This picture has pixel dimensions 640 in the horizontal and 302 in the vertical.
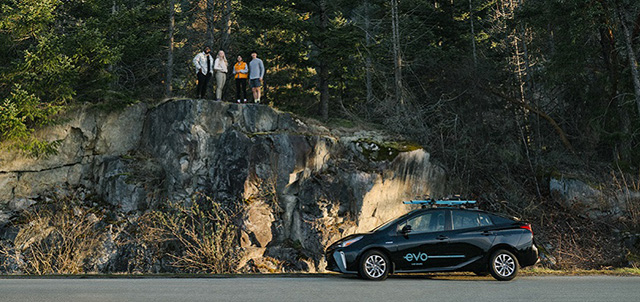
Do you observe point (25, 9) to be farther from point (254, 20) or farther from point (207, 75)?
point (254, 20)

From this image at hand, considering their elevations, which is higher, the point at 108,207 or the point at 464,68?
the point at 464,68

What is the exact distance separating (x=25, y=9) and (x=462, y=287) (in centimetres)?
1755

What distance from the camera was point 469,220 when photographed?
9.98 meters

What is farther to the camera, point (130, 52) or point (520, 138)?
point (520, 138)

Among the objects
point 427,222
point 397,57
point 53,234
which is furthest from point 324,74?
point 427,222

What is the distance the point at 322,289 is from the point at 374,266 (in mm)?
1754

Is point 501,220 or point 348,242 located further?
point 501,220

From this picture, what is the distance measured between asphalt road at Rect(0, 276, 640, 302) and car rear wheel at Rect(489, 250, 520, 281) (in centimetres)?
22

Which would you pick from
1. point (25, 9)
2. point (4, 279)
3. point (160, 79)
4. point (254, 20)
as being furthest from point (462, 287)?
point (160, 79)

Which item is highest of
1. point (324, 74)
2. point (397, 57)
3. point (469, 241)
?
point (397, 57)

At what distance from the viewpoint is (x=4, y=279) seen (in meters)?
9.98

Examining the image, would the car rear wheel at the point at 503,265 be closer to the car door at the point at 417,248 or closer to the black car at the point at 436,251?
the black car at the point at 436,251

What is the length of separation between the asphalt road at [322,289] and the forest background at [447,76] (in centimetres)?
830

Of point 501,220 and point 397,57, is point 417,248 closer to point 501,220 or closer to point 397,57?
point 501,220
